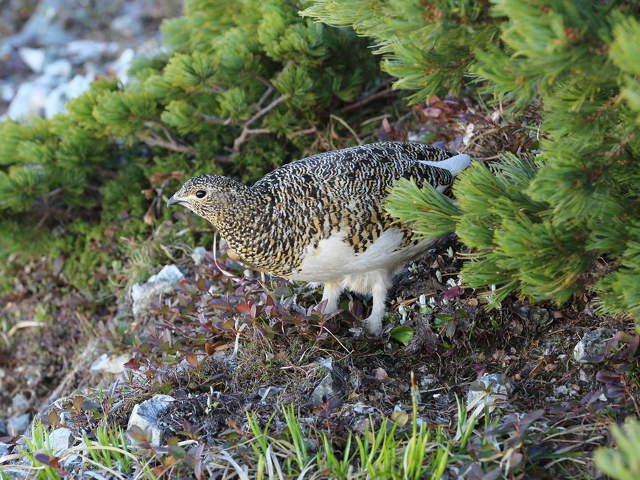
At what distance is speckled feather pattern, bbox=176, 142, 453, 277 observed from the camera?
2.88 meters

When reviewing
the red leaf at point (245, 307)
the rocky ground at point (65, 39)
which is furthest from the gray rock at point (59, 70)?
the red leaf at point (245, 307)

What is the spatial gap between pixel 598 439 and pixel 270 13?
2.81m

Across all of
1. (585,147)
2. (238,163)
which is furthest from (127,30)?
(585,147)

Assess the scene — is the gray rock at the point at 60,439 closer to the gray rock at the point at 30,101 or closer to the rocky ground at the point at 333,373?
the rocky ground at the point at 333,373

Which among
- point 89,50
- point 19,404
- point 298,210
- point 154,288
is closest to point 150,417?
point 298,210

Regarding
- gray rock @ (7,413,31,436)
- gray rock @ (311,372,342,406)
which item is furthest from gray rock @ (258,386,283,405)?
gray rock @ (7,413,31,436)

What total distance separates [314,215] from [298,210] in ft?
0.24

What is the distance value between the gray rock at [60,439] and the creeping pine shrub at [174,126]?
183 centimetres

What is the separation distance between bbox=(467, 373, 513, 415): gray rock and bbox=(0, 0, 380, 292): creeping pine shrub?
81.5 inches

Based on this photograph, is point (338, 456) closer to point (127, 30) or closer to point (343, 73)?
point (343, 73)

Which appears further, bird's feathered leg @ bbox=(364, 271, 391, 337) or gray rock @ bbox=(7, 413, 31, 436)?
gray rock @ bbox=(7, 413, 31, 436)

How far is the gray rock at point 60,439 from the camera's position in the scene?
2830 mm

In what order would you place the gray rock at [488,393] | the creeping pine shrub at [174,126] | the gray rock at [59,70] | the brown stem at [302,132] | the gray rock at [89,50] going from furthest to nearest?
the gray rock at [89,50] → the gray rock at [59,70] → the brown stem at [302,132] → the creeping pine shrub at [174,126] → the gray rock at [488,393]

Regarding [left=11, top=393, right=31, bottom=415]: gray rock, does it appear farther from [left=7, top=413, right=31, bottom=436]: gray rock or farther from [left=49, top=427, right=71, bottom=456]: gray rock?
[left=49, top=427, right=71, bottom=456]: gray rock
